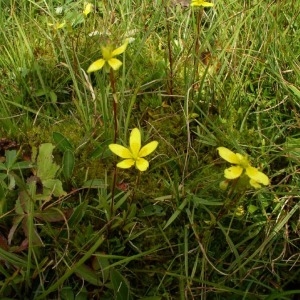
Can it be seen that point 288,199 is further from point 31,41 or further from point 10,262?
point 31,41

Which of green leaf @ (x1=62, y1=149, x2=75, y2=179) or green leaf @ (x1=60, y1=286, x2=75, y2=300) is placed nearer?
green leaf @ (x1=60, y1=286, x2=75, y2=300)

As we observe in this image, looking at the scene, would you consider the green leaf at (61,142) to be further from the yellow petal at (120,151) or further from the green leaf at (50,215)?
the yellow petal at (120,151)

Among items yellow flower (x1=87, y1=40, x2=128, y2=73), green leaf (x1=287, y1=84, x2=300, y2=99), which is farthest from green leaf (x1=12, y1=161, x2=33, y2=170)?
green leaf (x1=287, y1=84, x2=300, y2=99)

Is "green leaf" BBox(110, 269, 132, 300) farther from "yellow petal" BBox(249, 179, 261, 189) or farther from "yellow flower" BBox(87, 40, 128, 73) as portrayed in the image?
"yellow flower" BBox(87, 40, 128, 73)

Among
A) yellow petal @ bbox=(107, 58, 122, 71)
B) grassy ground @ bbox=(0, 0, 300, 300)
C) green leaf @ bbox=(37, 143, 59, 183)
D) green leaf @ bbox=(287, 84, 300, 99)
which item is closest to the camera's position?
yellow petal @ bbox=(107, 58, 122, 71)

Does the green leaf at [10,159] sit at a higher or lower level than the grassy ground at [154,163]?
higher

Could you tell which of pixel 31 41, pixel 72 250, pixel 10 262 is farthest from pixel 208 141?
pixel 31 41

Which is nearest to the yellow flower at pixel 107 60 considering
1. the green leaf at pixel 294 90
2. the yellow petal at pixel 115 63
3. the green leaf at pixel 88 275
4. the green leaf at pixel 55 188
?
the yellow petal at pixel 115 63

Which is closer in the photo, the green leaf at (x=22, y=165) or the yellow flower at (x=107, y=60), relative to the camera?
the yellow flower at (x=107, y=60)

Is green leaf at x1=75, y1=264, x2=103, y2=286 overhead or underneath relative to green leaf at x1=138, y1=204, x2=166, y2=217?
underneath
